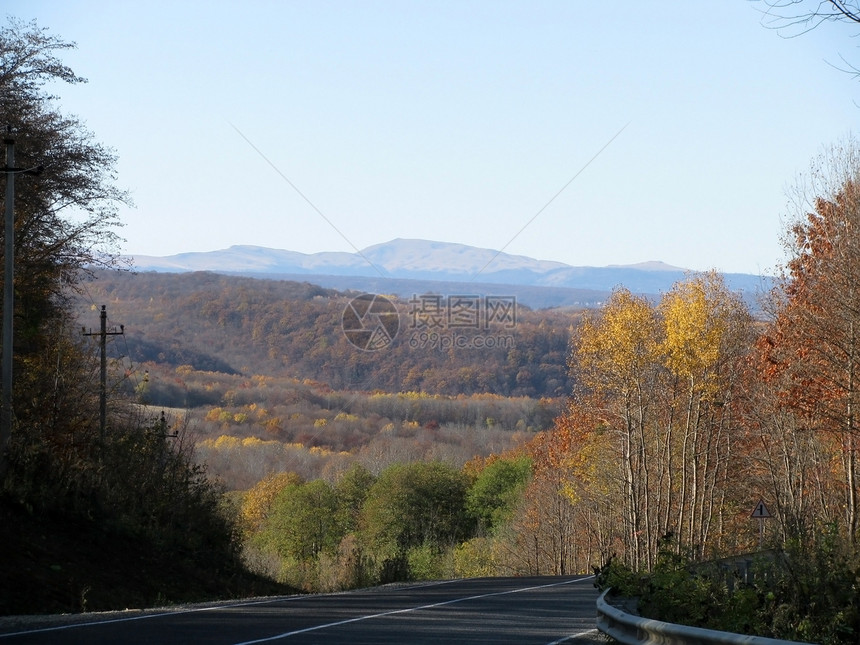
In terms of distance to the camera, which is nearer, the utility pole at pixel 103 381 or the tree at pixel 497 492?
the utility pole at pixel 103 381

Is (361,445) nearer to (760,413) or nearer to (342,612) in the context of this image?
(760,413)

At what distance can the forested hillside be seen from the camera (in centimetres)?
14375

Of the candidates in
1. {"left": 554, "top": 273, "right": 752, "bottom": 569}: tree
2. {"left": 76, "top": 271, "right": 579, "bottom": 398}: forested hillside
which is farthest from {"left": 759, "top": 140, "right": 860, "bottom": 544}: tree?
{"left": 76, "top": 271, "right": 579, "bottom": 398}: forested hillside

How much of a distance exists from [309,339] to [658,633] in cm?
15259

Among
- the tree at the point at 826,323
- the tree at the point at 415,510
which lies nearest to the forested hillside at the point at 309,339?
the tree at the point at 415,510

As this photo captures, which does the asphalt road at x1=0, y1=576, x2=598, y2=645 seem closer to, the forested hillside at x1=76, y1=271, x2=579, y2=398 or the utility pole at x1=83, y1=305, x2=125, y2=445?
the utility pole at x1=83, y1=305, x2=125, y2=445

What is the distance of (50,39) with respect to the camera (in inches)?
1261

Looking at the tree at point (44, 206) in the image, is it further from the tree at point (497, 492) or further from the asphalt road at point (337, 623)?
the tree at point (497, 492)

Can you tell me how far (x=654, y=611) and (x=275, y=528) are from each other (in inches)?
3476

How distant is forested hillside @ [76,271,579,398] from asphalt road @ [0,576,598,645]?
117 m

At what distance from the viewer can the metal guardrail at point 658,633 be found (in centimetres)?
686

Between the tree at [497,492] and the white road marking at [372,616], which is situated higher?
the white road marking at [372,616]

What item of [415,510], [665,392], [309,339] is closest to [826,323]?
[665,392]

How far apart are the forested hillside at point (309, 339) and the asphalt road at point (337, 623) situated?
117085 mm
